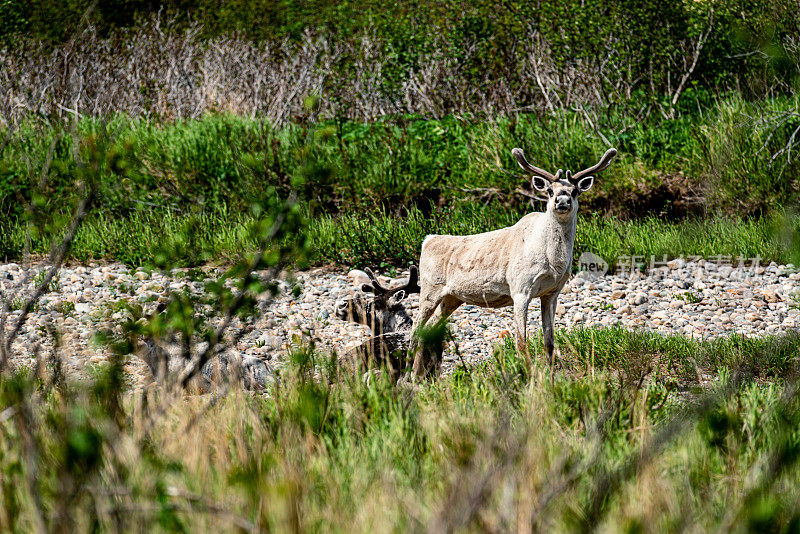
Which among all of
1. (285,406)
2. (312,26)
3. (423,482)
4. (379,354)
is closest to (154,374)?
(379,354)

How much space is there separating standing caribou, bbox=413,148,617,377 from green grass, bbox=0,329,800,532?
0.98m

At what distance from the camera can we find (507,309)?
882 cm

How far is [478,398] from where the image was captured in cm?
430

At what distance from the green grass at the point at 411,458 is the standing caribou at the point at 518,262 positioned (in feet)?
3.23

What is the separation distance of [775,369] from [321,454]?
385 centimetres

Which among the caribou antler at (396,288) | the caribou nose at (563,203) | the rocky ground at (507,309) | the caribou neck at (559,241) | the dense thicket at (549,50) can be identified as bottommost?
the rocky ground at (507,309)

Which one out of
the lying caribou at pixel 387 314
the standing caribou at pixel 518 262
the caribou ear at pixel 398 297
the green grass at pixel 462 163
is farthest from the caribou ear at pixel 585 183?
the green grass at pixel 462 163

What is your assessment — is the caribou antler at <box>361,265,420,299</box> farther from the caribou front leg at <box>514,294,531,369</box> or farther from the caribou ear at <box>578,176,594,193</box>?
the caribou ear at <box>578,176,594,193</box>

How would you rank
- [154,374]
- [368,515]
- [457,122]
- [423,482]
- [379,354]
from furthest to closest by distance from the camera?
[457,122] → [379,354] → [154,374] → [423,482] → [368,515]

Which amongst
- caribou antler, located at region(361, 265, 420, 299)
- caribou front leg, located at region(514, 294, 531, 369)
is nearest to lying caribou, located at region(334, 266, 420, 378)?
caribou antler, located at region(361, 265, 420, 299)

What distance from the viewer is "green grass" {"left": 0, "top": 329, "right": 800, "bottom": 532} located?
100 inches

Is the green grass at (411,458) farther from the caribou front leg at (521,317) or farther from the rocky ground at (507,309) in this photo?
the rocky ground at (507,309)

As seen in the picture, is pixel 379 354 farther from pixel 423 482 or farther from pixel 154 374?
pixel 423 482

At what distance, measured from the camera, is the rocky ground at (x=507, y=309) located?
7465 mm
